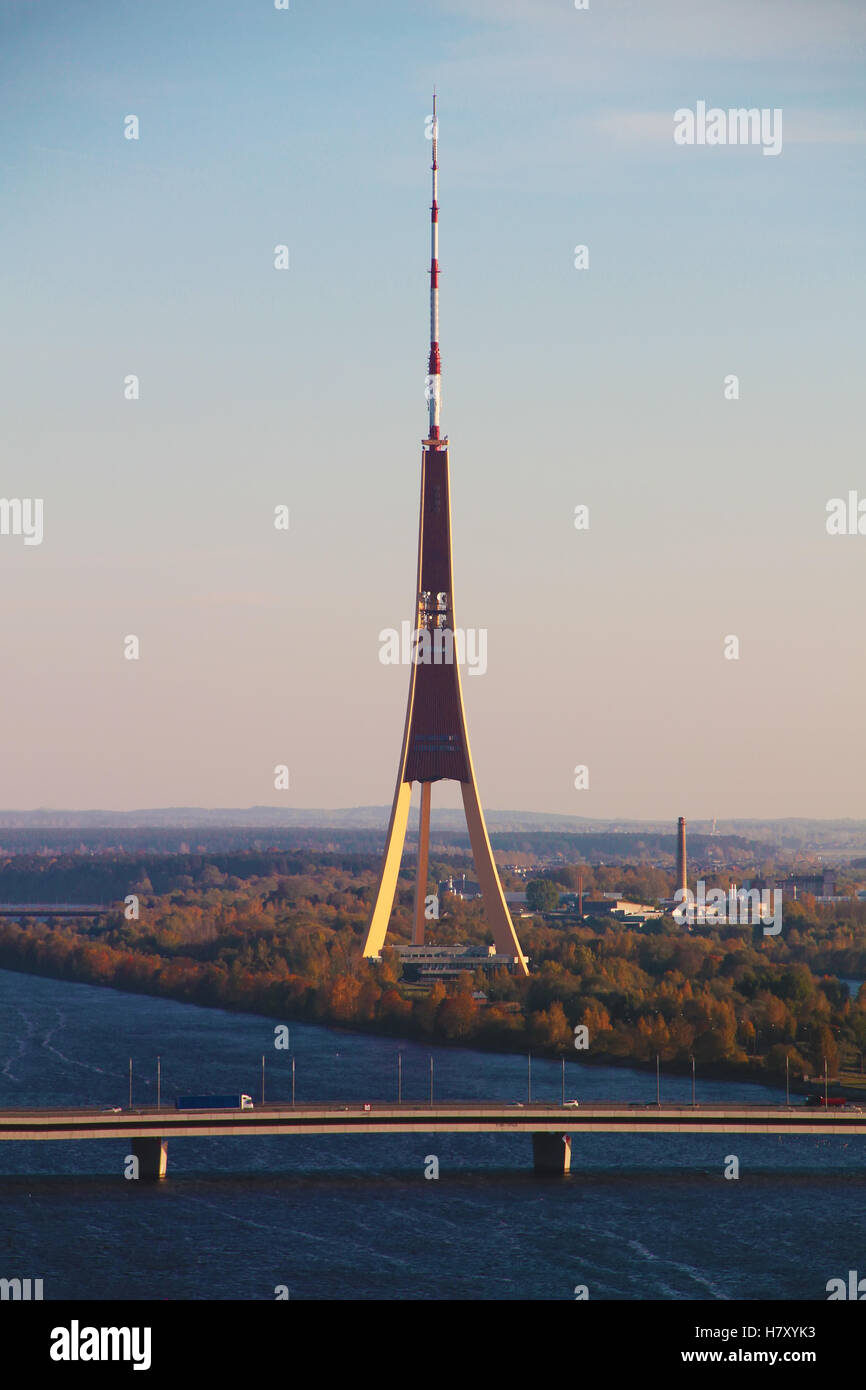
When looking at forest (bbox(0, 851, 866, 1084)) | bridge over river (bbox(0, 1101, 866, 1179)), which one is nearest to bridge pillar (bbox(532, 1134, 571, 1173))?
bridge over river (bbox(0, 1101, 866, 1179))

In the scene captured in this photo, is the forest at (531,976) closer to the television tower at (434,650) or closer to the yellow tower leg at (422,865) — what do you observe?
the yellow tower leg at (422,865)

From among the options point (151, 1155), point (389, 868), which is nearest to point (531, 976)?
point (389, 868)

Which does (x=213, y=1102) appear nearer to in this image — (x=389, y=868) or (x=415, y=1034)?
(x=415, y=1034)

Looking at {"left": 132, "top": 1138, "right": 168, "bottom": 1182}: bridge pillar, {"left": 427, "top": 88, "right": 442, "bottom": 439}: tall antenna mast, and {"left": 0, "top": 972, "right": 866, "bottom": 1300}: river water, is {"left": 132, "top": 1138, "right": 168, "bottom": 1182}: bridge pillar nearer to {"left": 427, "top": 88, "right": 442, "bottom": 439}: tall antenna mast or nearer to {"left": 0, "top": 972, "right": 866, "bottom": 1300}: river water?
{"left": 0, "top": 972, "right": 866, "bottom": 1300}: river water

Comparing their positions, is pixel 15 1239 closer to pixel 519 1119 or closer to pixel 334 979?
pixel 519 1119

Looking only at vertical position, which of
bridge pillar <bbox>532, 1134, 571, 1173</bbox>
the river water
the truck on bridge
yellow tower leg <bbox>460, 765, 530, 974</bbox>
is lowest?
the river water

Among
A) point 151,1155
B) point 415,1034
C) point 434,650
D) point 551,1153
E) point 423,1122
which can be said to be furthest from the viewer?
point 434,650

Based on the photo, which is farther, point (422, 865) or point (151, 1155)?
point (422, 865)
